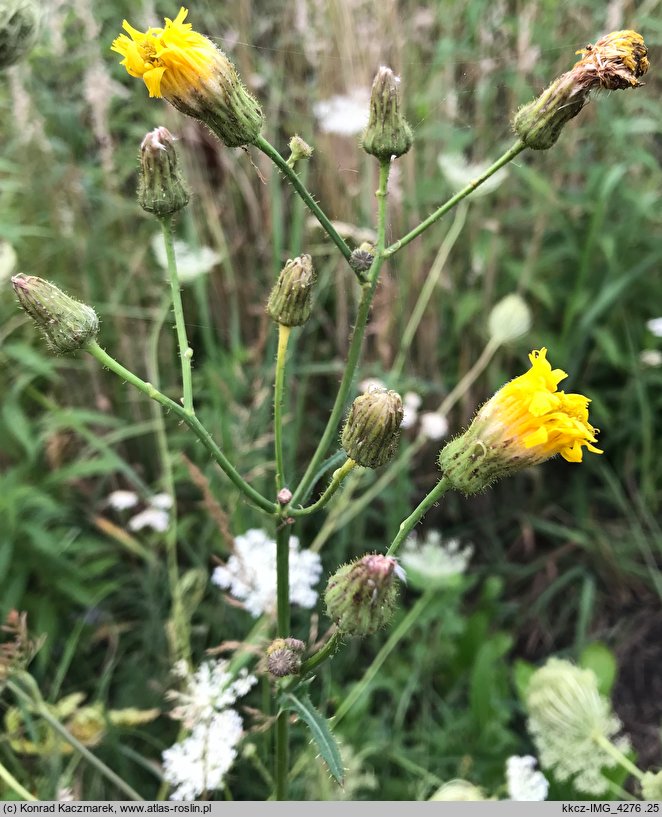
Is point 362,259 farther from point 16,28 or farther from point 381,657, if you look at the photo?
point 381,657

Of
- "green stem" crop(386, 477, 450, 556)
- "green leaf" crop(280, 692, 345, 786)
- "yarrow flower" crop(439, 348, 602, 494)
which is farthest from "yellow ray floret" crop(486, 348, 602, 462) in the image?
"green leaf" crop(280, 692, 345, 786)

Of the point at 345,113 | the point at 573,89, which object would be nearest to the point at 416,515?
the point at 573,89

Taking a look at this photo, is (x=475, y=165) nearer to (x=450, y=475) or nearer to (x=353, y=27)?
(x=353, y=27)

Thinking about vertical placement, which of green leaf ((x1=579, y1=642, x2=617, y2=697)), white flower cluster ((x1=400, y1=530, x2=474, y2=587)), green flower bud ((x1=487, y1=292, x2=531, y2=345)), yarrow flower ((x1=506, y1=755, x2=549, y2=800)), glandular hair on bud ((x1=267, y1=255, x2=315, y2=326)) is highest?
green flower bud ((x1=487, y1=292, x2=531, y2=345))

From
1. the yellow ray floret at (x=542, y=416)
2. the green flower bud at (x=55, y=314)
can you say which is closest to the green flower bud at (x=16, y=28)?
the green flower bud at (x=55, y=314)

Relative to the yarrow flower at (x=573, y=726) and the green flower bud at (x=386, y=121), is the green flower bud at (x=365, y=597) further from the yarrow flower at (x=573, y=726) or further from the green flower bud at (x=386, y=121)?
the yarrow flower at (x=573, y=726)

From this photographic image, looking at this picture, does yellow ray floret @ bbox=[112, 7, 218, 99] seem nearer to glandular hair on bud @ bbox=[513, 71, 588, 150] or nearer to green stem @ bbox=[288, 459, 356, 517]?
glandular hair on bud @ bbox=[513, 71, 588, 150]
